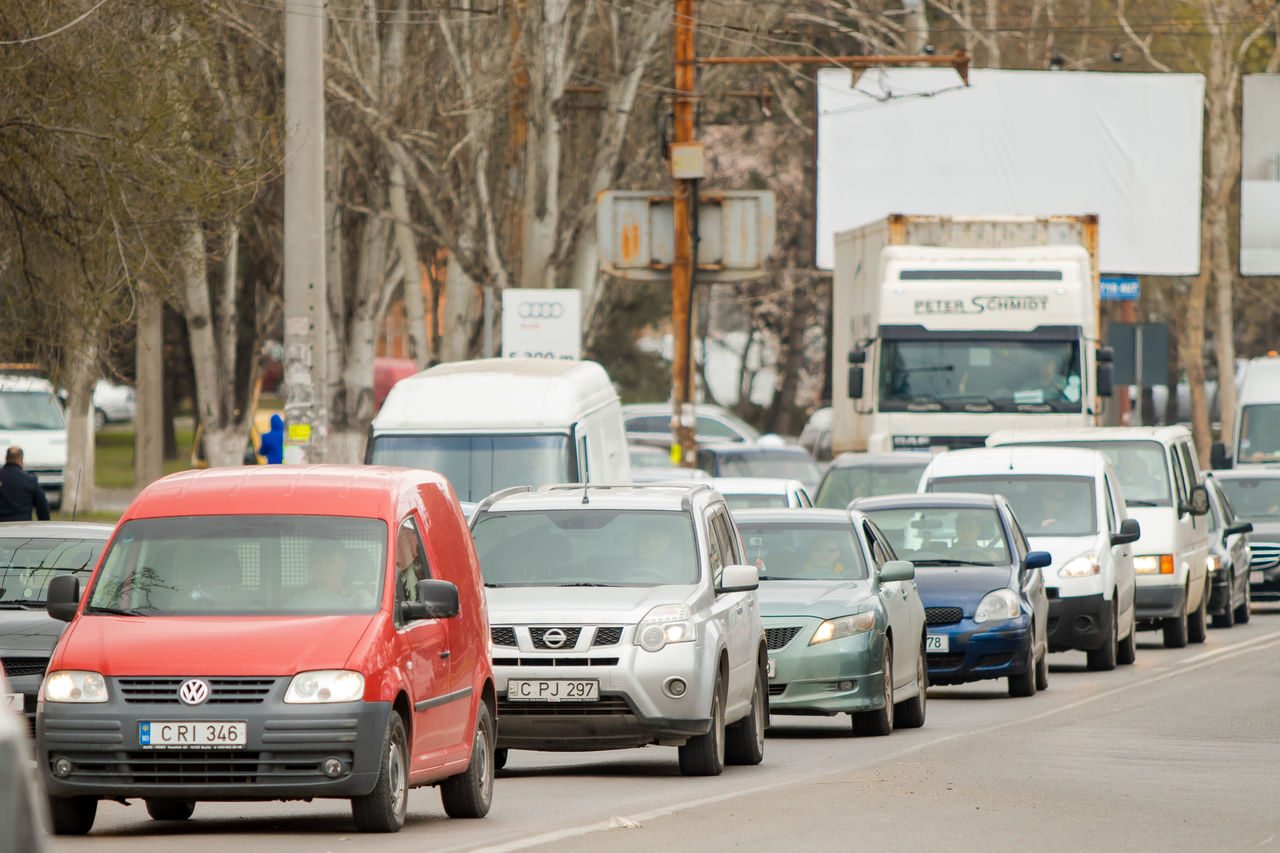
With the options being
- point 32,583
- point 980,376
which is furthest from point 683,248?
point 32,583

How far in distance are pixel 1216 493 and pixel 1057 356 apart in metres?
2.31

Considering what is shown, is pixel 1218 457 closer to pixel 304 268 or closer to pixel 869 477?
pixel 869 477

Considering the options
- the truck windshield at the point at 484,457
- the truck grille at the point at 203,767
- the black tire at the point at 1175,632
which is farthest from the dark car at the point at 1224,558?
the truck grille at the point at 203,767

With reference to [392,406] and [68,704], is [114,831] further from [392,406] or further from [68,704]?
[392,406]

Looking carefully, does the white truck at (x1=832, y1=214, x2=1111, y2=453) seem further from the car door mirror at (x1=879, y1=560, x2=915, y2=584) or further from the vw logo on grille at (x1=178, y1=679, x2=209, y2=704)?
the vw logo on grille at (x1=178, y1=679, x2=209, y2=704)

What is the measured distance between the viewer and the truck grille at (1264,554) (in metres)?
28.7

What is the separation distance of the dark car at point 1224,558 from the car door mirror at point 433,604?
1656cm

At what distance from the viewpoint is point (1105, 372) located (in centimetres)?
2611

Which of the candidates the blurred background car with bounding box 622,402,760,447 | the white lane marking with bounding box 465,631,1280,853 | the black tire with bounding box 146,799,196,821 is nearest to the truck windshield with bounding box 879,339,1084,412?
the white lane marking with bounding box 465,631,1280,853

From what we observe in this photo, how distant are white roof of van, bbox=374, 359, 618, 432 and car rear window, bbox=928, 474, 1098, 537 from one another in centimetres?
329

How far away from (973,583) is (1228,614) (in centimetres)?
965

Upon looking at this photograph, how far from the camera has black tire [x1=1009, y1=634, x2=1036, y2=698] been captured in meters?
17.1

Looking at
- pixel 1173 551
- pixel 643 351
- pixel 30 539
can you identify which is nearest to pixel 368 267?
pixel 1173 551

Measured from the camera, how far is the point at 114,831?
9695mm
